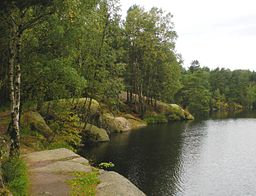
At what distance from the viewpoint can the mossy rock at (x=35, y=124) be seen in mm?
30625

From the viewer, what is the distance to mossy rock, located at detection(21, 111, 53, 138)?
1206 inches

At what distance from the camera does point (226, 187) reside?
79.7 feet

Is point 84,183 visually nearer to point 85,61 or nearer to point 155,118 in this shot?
point 85,61

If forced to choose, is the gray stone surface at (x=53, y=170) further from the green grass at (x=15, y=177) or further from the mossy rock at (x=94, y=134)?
the mossy rock at (x=94, y=134)

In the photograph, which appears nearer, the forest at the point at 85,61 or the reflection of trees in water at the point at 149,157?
the forest at the point at 85,61

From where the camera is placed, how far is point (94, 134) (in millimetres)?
42500

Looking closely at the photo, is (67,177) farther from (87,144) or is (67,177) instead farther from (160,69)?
(160,69)

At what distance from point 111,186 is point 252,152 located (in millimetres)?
26160

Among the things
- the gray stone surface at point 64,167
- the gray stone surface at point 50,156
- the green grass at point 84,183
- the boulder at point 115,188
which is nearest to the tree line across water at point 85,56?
the gray stone surface at point 50,156

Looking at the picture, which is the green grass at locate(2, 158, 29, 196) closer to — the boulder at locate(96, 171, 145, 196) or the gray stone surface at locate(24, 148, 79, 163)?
the boulder at locate(96, 171, 145, 196)

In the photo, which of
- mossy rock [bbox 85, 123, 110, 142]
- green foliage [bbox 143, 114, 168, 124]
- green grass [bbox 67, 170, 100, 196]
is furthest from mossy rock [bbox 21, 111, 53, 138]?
green foliage [bbox 143, 114, 168, 124]

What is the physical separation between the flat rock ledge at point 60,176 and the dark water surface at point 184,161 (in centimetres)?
719

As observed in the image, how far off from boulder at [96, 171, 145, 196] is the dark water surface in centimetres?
833

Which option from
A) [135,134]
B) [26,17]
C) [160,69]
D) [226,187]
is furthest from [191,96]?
[26,17]
